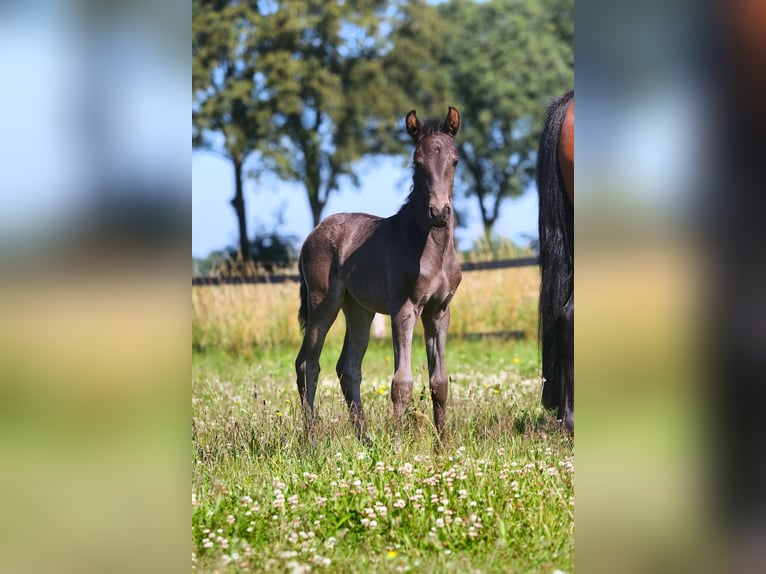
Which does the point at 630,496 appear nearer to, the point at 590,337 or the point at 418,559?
the point at 590,337

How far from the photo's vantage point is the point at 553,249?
19.2 ft

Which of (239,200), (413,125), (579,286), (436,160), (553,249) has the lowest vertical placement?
(579,286)

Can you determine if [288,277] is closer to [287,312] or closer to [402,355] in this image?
[287,312]

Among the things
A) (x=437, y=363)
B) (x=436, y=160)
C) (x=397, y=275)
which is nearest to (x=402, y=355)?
(x=437, y=363)

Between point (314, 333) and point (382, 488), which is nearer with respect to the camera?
point (382, 488)

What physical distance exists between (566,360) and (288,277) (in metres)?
8.79

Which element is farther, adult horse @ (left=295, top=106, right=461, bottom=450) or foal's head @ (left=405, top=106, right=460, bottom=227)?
adult horse @ (left=295, top=106, right=461, bottom=450)

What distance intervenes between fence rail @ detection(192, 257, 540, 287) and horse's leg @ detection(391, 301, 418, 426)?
782cm

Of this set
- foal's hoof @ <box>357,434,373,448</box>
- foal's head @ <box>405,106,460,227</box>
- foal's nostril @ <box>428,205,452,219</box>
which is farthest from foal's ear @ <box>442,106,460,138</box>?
foal's hoof @ <box>357,434,373,448</box>

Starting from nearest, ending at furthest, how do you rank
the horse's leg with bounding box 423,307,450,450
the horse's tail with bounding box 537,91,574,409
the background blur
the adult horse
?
the background blur → the adult horse → the horse's leg with bounding box 423,307,450,450 → the horse's tail with bounding box 537,91,574,409

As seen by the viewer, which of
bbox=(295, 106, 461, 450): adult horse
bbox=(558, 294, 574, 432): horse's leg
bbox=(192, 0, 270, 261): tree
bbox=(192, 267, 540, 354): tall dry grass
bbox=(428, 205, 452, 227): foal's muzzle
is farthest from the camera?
bbox=(192, 0, 270, 261): tree

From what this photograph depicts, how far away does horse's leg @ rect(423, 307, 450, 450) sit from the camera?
549cm

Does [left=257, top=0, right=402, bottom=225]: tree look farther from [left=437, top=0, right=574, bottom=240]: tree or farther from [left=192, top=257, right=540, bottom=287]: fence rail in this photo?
[left=192, top=257, right=540, bottom=287]: fence rail

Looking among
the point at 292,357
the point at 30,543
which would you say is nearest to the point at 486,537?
the point at 30,543
